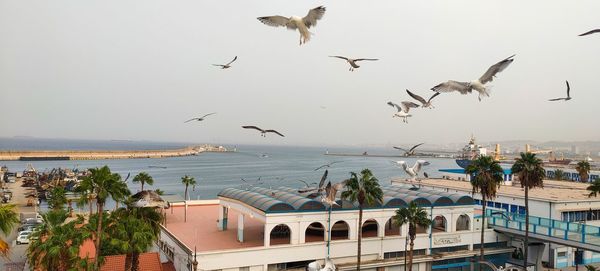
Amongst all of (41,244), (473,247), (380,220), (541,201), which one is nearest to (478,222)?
(473,247)

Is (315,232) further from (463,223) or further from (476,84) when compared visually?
(476,84)

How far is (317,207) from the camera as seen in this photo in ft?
98.7

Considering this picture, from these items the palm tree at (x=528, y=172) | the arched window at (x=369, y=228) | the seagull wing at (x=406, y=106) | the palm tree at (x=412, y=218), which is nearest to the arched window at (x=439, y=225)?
the arched window at (x=369, y=228)

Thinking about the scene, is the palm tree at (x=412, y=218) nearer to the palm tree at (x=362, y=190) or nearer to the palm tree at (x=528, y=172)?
the palm tree at (x=362, y=190)

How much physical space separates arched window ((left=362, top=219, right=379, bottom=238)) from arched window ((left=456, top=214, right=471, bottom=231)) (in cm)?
780

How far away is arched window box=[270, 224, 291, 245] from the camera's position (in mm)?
30953

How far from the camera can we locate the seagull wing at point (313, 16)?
13080mm

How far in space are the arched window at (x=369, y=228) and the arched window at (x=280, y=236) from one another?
6279 mm

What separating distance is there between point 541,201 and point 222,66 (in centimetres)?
3636

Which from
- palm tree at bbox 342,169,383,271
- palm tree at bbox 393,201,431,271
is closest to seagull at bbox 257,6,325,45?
palm tree at bbox 342,169,383,271

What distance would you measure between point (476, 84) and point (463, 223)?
26.7 meters

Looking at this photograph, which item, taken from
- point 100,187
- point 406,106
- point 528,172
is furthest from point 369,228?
point 100,187

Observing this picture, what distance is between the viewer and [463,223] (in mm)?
37812

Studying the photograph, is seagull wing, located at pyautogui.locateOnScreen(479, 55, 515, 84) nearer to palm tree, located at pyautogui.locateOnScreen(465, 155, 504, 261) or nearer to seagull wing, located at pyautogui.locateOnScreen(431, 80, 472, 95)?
seagull wing, located at pyautogui.locateOnScreen(431, 80, 472, 95)
